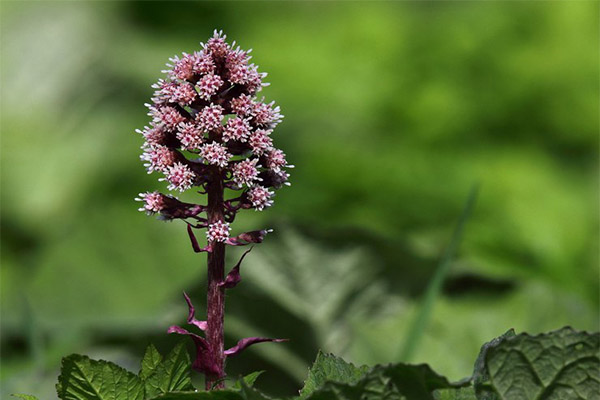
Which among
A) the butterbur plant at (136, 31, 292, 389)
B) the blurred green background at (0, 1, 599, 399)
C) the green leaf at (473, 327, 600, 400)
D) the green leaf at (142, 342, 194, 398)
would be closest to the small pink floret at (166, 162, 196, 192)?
the butterbur plant at (136, 31, 292, 389)

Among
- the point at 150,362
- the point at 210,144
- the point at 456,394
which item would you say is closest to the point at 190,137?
the point at 210,144

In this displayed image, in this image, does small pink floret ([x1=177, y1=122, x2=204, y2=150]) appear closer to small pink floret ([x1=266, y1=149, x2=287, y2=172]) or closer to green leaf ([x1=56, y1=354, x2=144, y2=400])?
small pink floret ([x1=266, y1=149, x2=287, y2=172])

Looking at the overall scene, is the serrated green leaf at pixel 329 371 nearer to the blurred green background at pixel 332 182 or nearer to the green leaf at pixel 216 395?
the green leaf at pixel 216 395

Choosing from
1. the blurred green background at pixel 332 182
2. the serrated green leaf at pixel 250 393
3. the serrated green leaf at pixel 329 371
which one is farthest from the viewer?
the blurred green background at pixel 332 182

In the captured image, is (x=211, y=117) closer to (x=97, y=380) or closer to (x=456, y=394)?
(x=97, y=380)

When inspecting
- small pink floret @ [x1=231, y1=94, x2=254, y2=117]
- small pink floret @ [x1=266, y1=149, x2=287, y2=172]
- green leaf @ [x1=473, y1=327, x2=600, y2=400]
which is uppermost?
small pink floret @ [x1=231, y1=94, x2=254, y2=117]

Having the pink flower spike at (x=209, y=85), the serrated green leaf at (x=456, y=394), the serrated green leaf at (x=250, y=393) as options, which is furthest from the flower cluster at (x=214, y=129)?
the serrated green leaf at (x=456, y=394)
